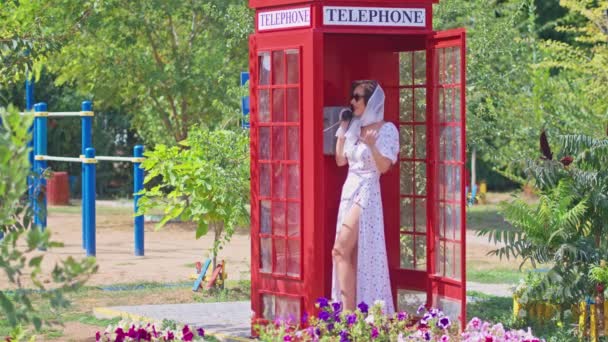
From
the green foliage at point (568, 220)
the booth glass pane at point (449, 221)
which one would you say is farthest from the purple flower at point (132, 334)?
the green foliage at point (568, 220)

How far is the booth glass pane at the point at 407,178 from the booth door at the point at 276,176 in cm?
121

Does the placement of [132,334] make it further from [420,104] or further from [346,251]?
[420,104]

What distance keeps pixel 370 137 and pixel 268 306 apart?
166 centimetres

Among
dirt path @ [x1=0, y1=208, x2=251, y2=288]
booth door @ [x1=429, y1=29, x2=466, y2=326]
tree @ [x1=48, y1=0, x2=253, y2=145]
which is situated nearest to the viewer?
booth door @ [x1=429, y1=29, x2=466, y2=326]

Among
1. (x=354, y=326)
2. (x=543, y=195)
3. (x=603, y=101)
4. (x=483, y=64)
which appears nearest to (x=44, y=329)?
(x=354, y=326)

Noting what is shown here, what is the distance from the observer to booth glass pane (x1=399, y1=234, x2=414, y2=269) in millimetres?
10680

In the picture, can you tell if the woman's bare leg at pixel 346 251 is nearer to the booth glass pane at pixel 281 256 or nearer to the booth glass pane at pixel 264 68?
the booth glass pane at pixel 281 256

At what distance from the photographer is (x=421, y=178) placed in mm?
10703

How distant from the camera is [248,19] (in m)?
13.8

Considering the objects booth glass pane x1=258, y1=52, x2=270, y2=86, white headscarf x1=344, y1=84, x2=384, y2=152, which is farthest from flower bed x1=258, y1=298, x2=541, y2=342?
booth glass pane x1=258, y1=52, x2=270, y2=86

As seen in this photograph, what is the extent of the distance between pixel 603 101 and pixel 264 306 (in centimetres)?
1112

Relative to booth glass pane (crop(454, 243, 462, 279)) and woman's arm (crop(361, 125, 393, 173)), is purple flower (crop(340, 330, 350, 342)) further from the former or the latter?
woman's arm (crop(361, 125, 393, 173))

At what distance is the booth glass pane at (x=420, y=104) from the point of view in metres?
10.6

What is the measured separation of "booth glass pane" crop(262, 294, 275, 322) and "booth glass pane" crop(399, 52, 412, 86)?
216cm
